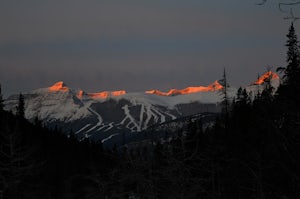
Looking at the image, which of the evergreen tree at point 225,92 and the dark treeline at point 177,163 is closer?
the dark treeline at point 177,163

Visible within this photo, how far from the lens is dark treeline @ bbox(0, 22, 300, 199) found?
23531 millimetres

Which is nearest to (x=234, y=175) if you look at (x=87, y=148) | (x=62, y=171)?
(x=62, y=171)

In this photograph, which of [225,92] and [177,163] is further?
[225,92]

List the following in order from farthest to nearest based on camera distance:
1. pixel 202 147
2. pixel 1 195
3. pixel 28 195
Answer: pixel 202 147
pixel 28 195
pixel 1 195

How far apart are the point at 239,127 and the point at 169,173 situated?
24.6m

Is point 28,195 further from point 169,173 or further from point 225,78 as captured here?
point 225,78

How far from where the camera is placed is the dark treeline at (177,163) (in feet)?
77.2

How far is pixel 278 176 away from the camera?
3300 cm

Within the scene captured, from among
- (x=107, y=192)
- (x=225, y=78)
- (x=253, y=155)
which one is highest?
(x=225, y=78)

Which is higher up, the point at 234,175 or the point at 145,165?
the point at 145,165

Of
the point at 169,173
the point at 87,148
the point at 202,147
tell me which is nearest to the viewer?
the point at 169,173

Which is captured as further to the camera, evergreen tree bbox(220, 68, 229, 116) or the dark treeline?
evergreen tree bbox(220, 68, 229, 116)

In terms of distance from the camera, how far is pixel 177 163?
902 inches

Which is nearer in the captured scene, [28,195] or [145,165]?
[145,165]
